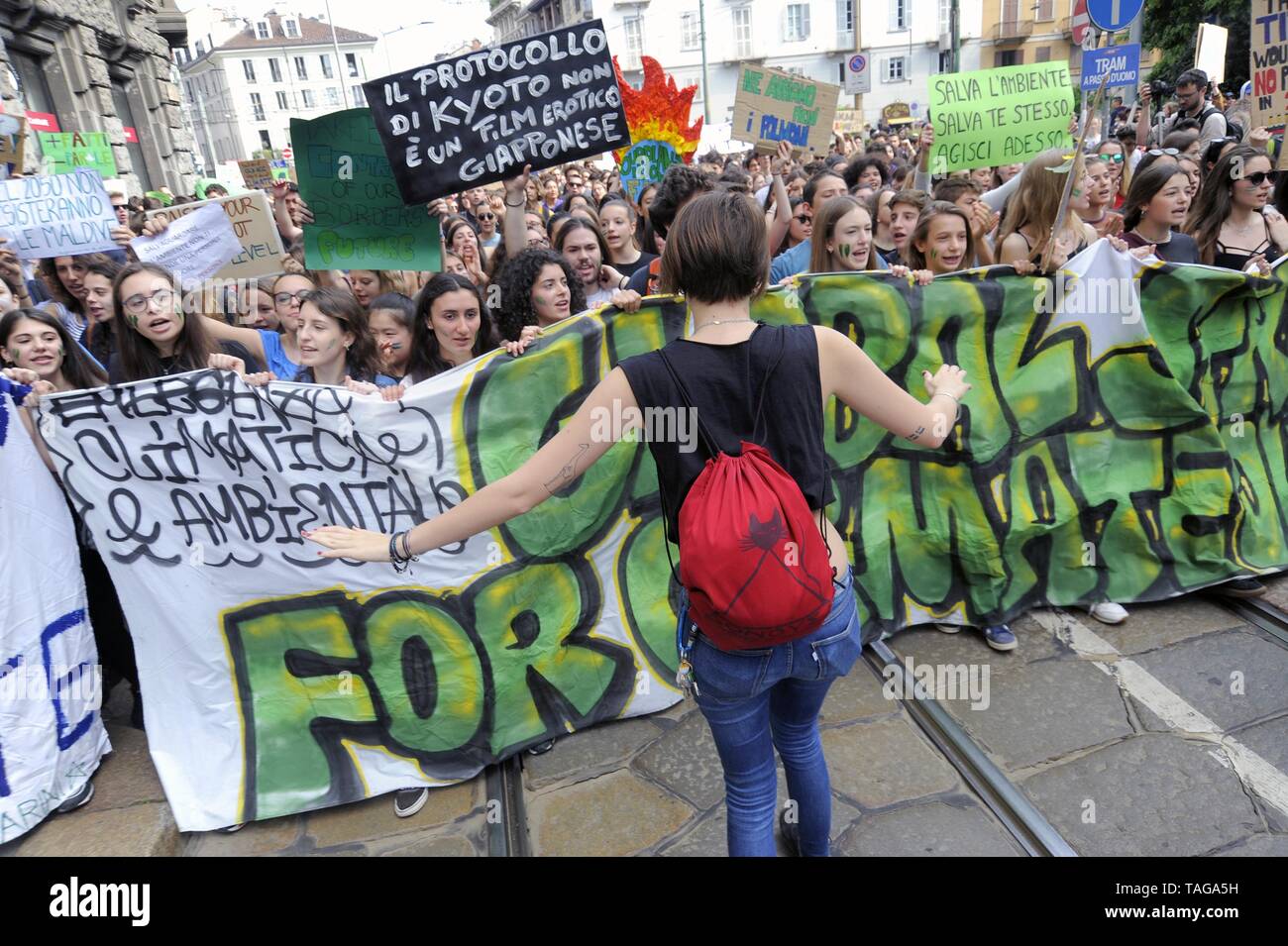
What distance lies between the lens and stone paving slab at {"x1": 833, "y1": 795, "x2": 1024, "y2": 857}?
8.14 ft

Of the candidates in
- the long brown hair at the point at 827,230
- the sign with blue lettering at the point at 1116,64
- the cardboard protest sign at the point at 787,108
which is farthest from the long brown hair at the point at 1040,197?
the sign with blue lettering at the point at 1116,64

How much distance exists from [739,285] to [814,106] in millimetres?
5946

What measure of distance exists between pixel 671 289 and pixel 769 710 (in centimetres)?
103

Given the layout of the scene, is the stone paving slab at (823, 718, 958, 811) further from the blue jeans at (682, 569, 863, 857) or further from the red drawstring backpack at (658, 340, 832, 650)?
the red drawstring backpack at (658, 340, 832, 650)

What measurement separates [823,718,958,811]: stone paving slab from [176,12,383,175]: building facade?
247ft

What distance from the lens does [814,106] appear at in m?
6.86

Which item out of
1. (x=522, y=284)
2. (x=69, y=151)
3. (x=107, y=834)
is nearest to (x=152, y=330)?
(x=522, y=284)

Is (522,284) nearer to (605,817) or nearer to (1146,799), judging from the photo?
(605,817)

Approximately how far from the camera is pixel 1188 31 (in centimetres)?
2491

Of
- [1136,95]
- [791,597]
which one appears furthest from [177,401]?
[1136,95]

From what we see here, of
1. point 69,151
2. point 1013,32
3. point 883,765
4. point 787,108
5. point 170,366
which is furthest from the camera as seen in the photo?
point 1013,32

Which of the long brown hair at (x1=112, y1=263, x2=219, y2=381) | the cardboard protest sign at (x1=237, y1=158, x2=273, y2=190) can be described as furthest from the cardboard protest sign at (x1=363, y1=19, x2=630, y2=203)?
the cardboard protest sign at (x1=237, y1=158, x2=273, y2=190)
